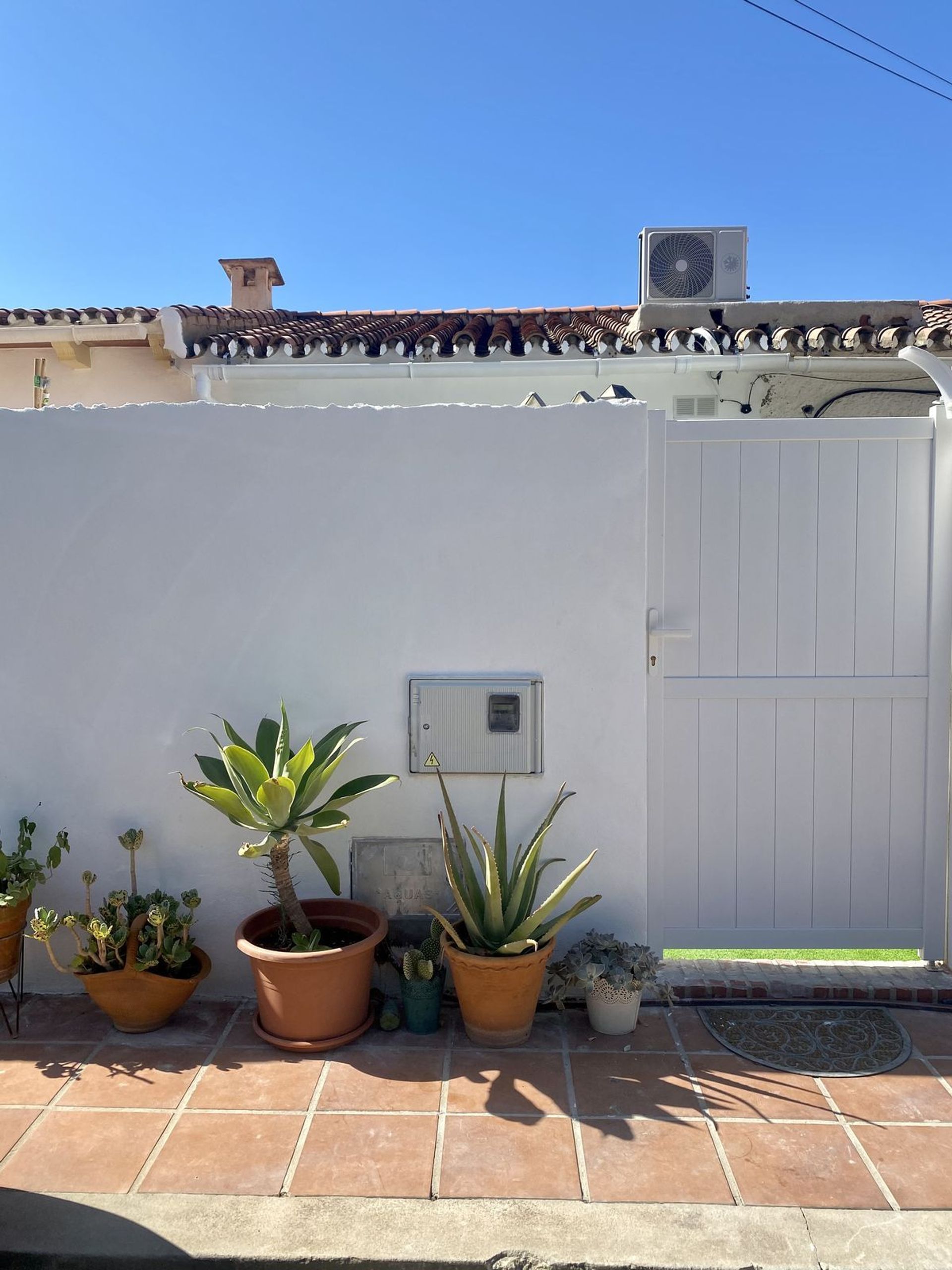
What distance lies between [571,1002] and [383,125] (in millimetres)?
7643

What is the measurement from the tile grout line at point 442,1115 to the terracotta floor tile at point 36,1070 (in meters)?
1.29

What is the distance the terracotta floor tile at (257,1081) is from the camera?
2980mm

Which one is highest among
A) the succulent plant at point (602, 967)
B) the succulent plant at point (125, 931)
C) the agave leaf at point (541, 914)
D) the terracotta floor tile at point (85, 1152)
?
the agave leaf at point (541, 914)

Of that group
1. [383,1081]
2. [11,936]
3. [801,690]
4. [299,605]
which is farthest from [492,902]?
[11,936]

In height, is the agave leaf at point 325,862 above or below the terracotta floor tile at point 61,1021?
above

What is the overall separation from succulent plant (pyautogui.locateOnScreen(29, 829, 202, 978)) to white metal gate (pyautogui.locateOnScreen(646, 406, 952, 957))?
6.20 feet

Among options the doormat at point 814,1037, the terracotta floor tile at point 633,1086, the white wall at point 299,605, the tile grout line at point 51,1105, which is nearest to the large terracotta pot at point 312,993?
the white wall at point 299,605

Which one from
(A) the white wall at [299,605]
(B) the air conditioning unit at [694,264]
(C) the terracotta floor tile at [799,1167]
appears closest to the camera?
(C) the terracotta floor tile at [799,1167]

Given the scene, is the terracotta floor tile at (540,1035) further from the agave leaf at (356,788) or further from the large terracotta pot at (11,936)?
the large terracotta pot at (11,936)

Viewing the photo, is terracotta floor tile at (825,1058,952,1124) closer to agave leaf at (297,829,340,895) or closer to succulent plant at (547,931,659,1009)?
succulent plant at (547,931,659,1009)

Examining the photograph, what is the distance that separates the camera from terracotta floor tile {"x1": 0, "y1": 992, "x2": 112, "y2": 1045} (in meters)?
3.44

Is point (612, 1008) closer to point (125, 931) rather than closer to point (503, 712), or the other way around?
point (503, 712)

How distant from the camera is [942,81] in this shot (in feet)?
24.4

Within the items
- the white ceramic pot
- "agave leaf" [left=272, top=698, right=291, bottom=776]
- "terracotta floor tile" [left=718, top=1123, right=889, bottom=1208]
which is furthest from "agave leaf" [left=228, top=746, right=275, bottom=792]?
"terracotta floor tile" [left=718, top=1123, right=889, bottom=1208]
